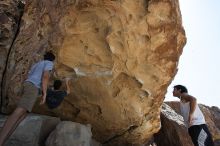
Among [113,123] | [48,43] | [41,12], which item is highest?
[41,12]

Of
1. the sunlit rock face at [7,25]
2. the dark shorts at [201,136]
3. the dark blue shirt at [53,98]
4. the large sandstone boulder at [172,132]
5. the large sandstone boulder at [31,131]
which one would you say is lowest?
the large sandstone boulder at [172,132]

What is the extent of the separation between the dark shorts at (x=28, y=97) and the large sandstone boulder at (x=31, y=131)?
1031mm

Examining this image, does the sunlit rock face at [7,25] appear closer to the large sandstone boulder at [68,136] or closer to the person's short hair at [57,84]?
the person's short hair at [57,84]

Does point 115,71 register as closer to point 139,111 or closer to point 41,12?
point 139,111

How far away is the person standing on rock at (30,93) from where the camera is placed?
524cm

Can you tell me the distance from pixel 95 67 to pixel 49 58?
2325mm

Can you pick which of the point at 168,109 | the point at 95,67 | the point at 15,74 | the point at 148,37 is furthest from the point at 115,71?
the point at 168,109

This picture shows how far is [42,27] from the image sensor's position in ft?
24.7

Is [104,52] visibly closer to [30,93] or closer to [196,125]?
[196,125]

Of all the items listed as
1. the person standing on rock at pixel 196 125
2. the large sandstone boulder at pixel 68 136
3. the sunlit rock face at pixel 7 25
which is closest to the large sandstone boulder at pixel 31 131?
the large sandstone boulder at pixel 68 136

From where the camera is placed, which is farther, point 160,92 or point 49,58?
point 160,92

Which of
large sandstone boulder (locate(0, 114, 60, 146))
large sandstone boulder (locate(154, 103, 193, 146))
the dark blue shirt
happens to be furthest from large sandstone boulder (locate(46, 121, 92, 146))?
large sandstone boulder (locate(154, 103, 193, 146))

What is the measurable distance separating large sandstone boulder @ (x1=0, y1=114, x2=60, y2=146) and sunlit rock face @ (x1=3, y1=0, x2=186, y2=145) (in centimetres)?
93

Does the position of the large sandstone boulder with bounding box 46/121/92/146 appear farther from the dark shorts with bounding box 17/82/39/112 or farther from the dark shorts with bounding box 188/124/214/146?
the dark shorts with bounding box 188/124/214/146
